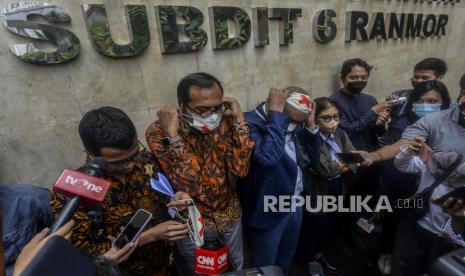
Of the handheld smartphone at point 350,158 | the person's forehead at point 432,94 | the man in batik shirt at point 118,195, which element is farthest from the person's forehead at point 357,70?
the man in batik shirt at point 118,195

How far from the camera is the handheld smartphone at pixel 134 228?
133 cm

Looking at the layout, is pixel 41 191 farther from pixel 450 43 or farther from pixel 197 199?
pixel 450 43

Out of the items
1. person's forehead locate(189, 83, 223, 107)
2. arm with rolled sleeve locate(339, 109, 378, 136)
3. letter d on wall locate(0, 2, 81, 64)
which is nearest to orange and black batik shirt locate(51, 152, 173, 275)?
person's forehead locate(189, 83, 223, 107)

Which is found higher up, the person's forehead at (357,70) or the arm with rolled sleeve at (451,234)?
the person's forehead at (357,70)

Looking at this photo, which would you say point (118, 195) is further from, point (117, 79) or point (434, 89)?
point (434, 89)

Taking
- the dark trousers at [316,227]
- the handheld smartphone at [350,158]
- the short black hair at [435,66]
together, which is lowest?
the dark trousers at [316,227]

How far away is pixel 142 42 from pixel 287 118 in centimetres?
130

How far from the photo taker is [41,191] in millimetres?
1432

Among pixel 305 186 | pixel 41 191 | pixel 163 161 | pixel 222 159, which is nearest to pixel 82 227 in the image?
pixel 41 191

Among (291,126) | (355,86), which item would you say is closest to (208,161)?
(291,126)

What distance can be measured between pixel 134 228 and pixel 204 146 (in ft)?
2.15

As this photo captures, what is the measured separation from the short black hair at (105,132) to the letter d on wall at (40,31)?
68cm

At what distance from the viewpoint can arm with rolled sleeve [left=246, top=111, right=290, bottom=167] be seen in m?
1.73

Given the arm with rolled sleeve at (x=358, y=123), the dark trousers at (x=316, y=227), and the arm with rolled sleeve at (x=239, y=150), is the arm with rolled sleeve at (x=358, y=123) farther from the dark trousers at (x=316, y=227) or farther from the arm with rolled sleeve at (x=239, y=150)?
the arm with rolled sleeve at (x=239, y=150)
